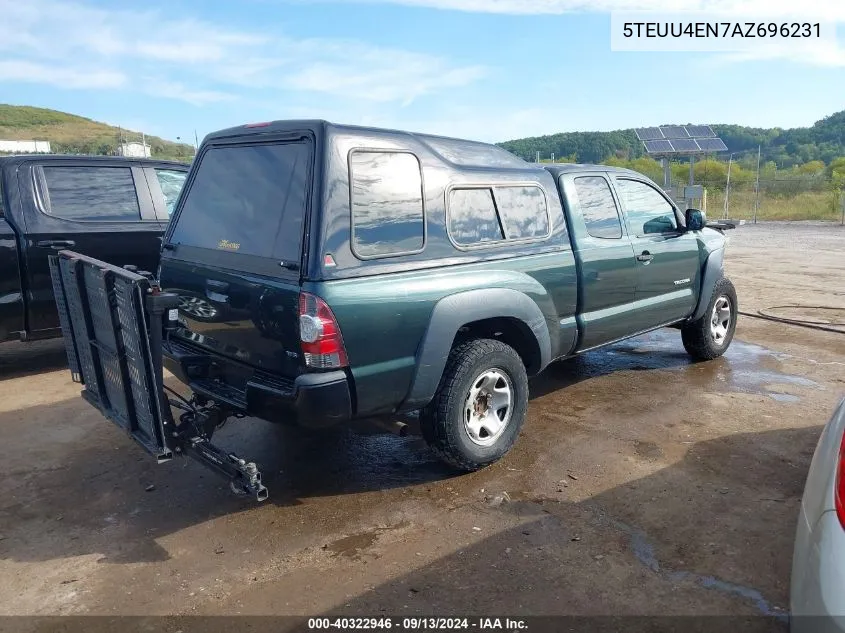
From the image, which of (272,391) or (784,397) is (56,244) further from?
(784,397)

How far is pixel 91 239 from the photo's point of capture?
6109 mm

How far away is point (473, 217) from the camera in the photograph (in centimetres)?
404

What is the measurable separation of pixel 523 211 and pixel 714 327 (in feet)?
10.2

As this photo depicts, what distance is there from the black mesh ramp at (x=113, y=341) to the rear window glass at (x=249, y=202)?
0.66 meters

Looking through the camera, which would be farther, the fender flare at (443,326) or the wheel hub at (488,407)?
the wheel hub at (488,407)

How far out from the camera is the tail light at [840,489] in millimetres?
1867

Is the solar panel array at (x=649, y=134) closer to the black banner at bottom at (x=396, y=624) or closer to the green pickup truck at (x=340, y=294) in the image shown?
the green pickup truck at (x=340, y=294)

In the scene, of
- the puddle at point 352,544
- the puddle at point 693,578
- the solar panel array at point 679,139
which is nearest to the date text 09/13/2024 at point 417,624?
the puddle at point 352,544

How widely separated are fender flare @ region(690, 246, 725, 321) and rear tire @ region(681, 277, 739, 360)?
77 mm

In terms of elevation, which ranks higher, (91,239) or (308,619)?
(91,239)

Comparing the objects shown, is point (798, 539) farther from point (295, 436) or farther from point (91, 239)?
point (91, 239)

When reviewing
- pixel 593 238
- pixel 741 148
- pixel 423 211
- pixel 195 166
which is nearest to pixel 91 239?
pixel 195 166

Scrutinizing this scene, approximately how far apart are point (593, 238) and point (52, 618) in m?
3.91

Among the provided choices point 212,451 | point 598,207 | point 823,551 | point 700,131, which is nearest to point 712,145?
point 700,131
